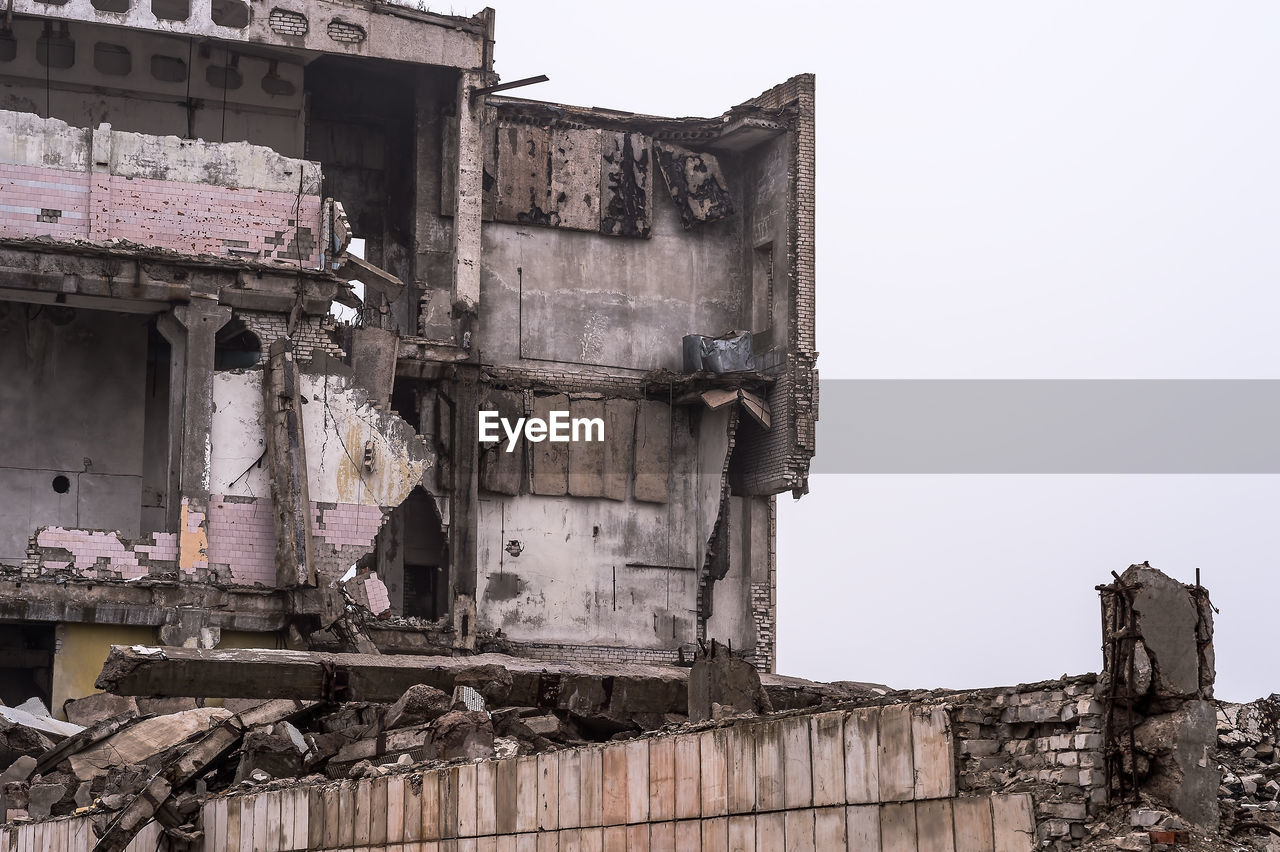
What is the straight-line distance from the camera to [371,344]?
31.0 m

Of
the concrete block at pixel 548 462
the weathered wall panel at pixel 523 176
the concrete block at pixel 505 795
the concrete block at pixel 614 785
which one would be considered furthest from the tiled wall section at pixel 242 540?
the concrete block at pixel 614 785

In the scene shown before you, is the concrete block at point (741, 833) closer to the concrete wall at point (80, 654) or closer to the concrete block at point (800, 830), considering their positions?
the concrete block at point (800, 830)

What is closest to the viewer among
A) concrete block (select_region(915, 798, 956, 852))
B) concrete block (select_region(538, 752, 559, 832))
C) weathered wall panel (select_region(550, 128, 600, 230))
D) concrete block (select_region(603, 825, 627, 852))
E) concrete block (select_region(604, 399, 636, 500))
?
concrete block (select_region(915, 798, 956, 852))

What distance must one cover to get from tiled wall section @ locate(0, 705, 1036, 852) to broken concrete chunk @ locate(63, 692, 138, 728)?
10.2 metres

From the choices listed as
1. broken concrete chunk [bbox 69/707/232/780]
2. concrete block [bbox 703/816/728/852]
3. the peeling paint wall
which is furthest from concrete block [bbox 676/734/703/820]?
the peeling paint wall

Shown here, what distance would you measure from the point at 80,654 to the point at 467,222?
1069 cm

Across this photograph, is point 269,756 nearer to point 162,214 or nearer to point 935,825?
point 935,825

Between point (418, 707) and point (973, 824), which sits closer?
point (973, 824)

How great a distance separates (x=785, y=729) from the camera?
9188 millimetres

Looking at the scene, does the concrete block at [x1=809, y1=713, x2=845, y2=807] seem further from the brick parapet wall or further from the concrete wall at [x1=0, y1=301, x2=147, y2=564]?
the concrete wall at [x1=0, y1=301, x2=147, y2=564]

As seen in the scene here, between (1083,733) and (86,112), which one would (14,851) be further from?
(86,112)

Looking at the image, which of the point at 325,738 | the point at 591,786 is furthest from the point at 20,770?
the point at 591,786

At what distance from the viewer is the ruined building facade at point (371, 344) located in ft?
87.3

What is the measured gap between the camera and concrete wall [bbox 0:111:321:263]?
27312mm
